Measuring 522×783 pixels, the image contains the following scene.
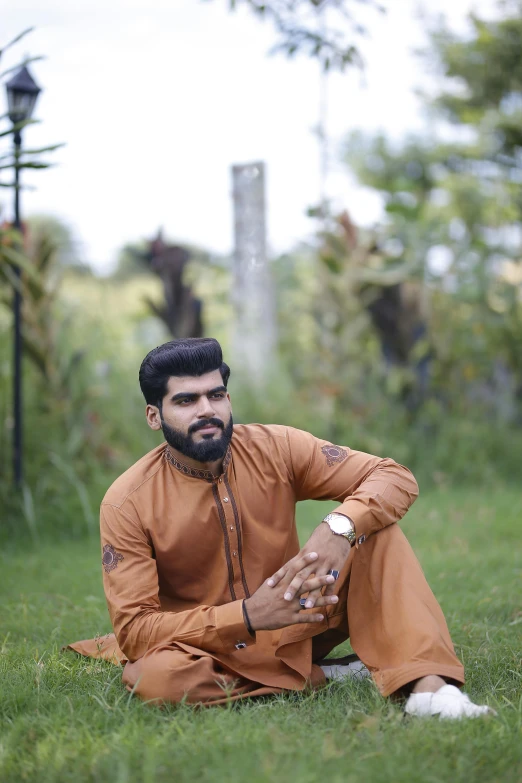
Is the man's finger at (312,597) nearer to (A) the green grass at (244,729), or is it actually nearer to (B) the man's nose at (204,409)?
(A) the green grass at (244,729)

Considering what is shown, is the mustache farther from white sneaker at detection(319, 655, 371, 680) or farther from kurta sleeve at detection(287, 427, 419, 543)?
white sneaker at detection(319, 655, 371, 680)

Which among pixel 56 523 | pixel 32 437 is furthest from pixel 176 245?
pixel 56 523

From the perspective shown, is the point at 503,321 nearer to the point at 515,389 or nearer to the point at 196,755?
the point at 515,389

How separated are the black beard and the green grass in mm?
709

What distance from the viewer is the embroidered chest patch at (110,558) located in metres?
2.75

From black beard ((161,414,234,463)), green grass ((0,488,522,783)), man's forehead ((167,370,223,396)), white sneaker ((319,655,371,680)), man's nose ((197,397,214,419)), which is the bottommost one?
white sneaker ((319,655,371,680))

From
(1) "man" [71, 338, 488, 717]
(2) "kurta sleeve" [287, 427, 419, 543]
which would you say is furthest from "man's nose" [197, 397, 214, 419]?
(2) "kurta sleeve" [287, 427, 419, 543]

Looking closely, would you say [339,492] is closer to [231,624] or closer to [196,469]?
[196,469]

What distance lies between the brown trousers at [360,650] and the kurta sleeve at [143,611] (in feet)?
0.14

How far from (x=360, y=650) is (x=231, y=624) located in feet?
1.34

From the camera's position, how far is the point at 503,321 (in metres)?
7.92

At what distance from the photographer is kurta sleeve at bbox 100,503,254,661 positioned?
8.62ft

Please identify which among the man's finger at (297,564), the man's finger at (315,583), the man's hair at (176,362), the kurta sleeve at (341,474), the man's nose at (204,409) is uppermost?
the man's hair at (176,362)

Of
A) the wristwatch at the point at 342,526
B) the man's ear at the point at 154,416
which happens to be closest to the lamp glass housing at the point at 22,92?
the man's ear at the point at 154,416
